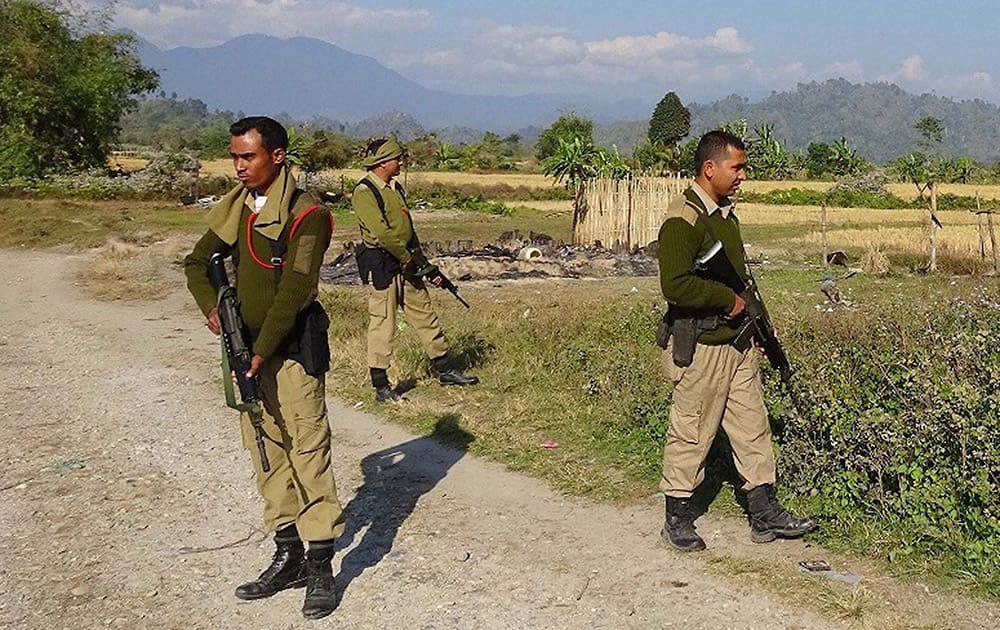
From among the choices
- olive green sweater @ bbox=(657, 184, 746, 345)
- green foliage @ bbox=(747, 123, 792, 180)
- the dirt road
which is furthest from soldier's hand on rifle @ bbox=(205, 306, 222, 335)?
green foliage @ bbox=(747, 123, 792, 180)

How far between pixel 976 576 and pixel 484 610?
6.74ft

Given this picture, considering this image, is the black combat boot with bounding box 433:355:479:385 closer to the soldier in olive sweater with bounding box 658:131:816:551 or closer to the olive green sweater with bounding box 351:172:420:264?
the olive green sweater with bounding box 351:172:420:264

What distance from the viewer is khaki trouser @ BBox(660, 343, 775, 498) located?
171 inches

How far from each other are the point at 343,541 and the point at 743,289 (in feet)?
7.65

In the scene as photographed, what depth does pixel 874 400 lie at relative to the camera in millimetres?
4930

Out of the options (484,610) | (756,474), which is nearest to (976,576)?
(756,474)

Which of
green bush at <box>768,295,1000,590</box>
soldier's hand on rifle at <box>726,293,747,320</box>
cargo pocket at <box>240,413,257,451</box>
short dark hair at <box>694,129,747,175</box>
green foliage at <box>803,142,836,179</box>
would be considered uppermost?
short dark hair at <box>694,129,747,175</box>

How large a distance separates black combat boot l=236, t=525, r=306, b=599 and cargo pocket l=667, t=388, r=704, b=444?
1804mm

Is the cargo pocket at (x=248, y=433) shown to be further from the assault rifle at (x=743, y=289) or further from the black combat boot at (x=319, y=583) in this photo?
the assault rifle at (x=743, y=289)

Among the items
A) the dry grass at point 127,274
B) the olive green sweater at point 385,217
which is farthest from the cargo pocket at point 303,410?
the dry grass at point 127,274

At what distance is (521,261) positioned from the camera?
17359 mm

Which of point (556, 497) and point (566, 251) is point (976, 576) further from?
point (566, 251)

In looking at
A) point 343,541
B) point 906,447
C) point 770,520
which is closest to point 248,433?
point 343,541

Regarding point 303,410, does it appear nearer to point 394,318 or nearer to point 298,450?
point 298,450
